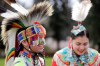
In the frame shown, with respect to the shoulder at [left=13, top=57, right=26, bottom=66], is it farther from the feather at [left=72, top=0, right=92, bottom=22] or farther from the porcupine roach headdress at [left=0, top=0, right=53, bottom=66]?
the feather at [left=72, top=0, right=92, bottom=22]

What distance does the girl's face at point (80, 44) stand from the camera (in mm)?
4922

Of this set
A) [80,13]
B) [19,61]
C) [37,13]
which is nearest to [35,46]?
[19,61]

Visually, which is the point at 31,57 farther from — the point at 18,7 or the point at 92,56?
the point at 92,56

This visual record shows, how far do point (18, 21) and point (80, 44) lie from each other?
0.85 metres

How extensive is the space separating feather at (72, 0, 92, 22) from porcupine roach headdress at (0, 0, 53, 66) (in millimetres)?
527

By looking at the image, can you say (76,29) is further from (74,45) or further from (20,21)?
(20,21)

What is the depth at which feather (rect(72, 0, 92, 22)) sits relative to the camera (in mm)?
5152

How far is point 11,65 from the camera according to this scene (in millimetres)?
4711

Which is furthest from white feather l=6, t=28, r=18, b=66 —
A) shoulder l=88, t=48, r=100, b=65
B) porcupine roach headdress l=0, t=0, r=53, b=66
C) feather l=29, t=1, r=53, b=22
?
shoulder l=88, t=48, r=100, b=65

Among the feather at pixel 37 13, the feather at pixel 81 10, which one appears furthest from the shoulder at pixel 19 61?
the feather at pixel 81 10

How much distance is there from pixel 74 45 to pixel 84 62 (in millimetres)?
304

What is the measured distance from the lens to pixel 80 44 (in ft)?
16.2

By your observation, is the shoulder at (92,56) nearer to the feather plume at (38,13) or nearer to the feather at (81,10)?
the feather at (81,10)

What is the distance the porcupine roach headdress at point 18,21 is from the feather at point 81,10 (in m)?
0.53
